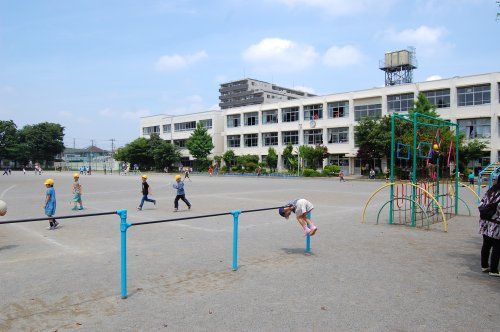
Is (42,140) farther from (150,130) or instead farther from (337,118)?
(337,118)

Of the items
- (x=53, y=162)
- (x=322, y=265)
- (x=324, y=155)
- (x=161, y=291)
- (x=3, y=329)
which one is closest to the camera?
(x=3, y=329)

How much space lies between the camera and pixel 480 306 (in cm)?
534

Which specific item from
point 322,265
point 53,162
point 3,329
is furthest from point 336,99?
point 53,162

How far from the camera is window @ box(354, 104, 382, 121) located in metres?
55.4

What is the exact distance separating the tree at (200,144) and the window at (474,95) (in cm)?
4137

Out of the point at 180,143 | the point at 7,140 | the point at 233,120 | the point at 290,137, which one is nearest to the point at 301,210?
the point at 290,137

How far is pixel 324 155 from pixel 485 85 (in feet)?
69.5

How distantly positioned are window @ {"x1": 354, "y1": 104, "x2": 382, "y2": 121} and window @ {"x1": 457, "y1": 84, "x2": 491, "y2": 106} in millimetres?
10342

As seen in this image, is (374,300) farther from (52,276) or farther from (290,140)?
(290,140)

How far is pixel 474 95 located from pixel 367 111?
13.8m

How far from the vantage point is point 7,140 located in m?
98.7

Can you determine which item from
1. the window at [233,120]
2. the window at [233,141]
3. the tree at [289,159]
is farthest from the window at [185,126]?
the tree at [289,159]

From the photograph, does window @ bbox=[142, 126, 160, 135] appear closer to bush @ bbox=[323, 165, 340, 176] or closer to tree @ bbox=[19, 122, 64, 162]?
tree @ bbox=[19, 122, 64, 162]

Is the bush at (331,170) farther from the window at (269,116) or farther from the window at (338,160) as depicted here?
the window at (269,116)
